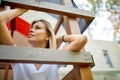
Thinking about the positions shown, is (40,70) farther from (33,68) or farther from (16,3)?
(16,3)

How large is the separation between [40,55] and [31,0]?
1.35 ft

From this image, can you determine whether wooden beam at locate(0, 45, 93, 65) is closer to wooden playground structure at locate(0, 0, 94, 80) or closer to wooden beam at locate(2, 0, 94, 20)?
wooden playground structure at locate(0, 0, 94, 80)

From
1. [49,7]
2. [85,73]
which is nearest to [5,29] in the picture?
[49,7]

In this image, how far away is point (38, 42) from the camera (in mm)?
1502

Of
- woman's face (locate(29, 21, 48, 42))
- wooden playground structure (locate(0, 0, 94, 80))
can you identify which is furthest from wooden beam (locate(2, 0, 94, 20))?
woman's face (locate(29, 21, 48, 42))

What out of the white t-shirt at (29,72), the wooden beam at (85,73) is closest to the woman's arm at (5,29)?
the white t-shirt at (29,72)

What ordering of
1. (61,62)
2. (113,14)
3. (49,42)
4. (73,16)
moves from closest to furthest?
(61,62)
(73,16)
(49,42)
(113,14)

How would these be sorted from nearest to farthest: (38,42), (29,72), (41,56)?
(41,56)
(29,72)
(38,42)

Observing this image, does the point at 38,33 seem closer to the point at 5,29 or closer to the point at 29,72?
the point at 29,72

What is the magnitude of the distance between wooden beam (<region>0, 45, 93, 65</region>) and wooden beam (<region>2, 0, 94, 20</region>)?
32cm

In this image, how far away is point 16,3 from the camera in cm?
120

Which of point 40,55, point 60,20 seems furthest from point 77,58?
point 60,20

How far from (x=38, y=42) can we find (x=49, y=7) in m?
0.32

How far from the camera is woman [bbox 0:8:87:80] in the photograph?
1109mm
